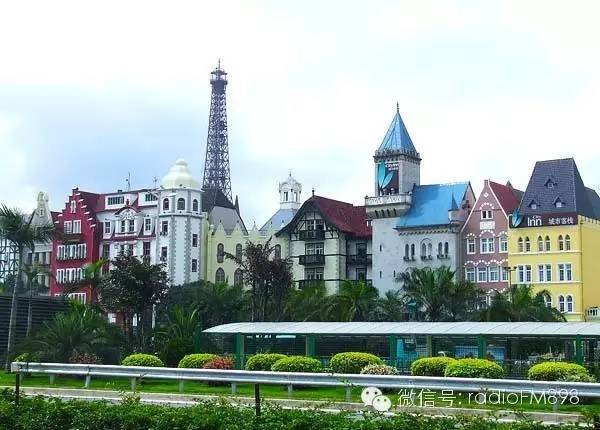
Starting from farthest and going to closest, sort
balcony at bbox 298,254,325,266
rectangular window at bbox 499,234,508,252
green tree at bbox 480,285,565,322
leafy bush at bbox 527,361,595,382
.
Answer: balcony at bbox 298,254,325,266
rectangular window at bbox 499,234,508,252
green tree at bbox 480,285,565,322
leafy bush at bbox 527,361,595,382

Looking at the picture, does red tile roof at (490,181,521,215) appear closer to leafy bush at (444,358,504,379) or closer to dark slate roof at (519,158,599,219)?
dark slate roof at (519,158,599,219)

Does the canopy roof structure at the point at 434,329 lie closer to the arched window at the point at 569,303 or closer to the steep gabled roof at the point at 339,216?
the arched window at the point at 569,303

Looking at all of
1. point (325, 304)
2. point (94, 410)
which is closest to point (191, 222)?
point (325, 304)

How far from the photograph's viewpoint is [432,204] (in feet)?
284

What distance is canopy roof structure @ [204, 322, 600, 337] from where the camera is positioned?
40.0 meters

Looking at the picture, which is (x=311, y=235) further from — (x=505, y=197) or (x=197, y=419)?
(x=197, y=419)

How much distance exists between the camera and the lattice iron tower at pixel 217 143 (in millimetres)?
144875

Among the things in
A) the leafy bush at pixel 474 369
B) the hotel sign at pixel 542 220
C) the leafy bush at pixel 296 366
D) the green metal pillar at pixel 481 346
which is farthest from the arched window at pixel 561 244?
the leafy bush at pixel 474 369

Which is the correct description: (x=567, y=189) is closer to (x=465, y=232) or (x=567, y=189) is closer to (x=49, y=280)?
(x=465, y=232)

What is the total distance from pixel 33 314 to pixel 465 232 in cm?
3813

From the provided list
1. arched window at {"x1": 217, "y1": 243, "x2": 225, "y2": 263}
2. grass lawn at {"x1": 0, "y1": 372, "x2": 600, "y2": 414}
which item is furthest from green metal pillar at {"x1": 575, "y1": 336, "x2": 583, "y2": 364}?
arched window at {"x1": 217, "y1": 243, "x2": 225, "y2": 263}

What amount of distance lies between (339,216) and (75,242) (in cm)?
2722

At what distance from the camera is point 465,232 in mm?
84375

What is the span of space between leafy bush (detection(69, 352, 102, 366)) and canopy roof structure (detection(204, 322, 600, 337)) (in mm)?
5815
